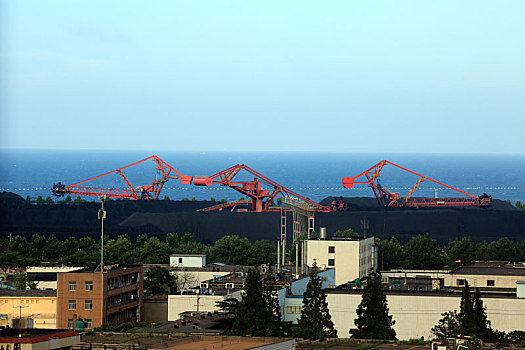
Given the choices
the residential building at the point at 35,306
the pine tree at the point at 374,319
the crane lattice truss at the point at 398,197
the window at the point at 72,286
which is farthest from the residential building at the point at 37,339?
the crane lattice truss at the point at 398,197

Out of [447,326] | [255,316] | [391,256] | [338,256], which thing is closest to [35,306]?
[255,316]

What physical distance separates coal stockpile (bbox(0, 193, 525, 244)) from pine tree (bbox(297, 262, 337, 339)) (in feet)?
264

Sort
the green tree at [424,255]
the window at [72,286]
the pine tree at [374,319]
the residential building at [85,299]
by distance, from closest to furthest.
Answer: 1. the pine tree at [374,319]
2. the residential building at [85,299]
3. the window at [72,286]
4. the green tree at [424,255]

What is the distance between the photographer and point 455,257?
110m

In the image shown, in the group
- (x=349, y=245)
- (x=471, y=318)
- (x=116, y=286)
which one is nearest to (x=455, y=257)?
(x=349, y=245)

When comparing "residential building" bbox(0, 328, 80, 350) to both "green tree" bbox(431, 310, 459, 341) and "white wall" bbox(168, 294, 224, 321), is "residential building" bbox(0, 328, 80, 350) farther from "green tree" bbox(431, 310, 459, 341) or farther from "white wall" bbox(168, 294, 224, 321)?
"white wall" bbox(168, 294, 224, 321)

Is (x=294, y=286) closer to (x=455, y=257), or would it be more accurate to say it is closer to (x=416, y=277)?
(x=416, y=277)

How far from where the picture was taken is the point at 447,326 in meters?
62.2

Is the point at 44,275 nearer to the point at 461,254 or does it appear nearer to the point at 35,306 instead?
the point at 35,306

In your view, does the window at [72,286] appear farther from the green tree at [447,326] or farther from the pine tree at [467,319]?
the pine tree at [467,319]

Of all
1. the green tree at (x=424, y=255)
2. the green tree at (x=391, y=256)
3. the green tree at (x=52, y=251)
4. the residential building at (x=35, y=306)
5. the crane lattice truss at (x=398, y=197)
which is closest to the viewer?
the residential building at (x=35, y=306)

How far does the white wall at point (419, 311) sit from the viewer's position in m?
64.7

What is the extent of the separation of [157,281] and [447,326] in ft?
99.5

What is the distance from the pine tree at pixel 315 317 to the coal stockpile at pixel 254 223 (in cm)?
8053
